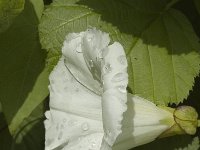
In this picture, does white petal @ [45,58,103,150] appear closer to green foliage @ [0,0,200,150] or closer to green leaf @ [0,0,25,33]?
green foliage @ [0,0,200,150]

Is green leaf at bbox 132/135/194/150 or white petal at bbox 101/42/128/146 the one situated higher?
white petal at bbox 101/42/128/146

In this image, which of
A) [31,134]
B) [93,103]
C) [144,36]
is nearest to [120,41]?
[144,36]

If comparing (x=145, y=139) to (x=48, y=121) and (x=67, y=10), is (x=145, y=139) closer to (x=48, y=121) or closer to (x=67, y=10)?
(x=48, y=121)

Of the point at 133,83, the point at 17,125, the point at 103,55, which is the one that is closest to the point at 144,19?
the point at 133,83

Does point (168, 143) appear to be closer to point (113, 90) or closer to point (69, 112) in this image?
point (69, 112)

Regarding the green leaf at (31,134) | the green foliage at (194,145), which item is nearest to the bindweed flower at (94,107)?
the green foliage at (194,145)

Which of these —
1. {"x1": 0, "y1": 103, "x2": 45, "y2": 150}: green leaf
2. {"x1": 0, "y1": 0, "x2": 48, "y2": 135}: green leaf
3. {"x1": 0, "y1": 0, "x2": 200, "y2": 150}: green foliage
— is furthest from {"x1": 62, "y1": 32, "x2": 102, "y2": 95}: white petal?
{"x1": 0, "y1": 103, "x2": 45, "y2": 150}: green leaf
